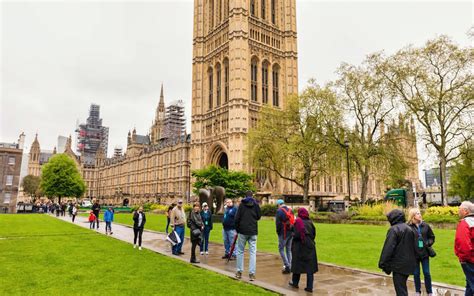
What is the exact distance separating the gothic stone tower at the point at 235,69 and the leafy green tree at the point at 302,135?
43.2ft

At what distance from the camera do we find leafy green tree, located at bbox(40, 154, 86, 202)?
214 ft

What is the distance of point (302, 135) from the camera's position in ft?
116

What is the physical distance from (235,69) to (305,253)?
4927 cm

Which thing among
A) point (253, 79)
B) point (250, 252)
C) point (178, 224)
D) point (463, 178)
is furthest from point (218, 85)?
point (250, 252)

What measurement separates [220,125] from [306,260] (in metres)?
50.1

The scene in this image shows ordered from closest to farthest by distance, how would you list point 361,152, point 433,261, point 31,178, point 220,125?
point 433,261 → point 361,152 → point 220,125 → point 31,178

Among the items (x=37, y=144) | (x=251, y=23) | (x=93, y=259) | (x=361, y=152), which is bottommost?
(x=93, y=259)

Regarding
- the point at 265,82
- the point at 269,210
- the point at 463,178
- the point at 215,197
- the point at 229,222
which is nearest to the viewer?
the point at 229,222

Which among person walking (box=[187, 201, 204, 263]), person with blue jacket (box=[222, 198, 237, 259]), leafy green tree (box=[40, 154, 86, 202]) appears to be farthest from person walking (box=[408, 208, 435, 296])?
leafy green tree (box=[40, 154, 86, 202])

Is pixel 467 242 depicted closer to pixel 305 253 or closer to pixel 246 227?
pixel 305 253

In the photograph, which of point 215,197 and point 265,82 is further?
point 265,82

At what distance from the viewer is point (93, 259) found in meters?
10.2

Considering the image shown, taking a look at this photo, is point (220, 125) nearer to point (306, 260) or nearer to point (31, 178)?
point (306, 260)

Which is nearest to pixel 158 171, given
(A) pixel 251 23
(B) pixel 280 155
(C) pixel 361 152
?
(A) pixel 251 23
